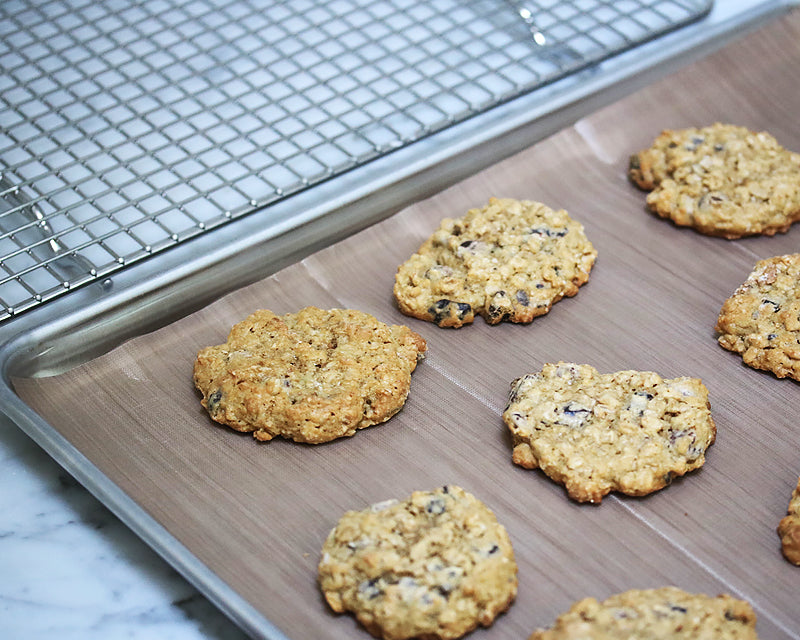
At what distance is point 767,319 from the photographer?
187 cm

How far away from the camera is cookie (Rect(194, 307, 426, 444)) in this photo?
167cm

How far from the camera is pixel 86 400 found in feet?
5.74

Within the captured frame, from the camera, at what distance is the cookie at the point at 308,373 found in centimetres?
167

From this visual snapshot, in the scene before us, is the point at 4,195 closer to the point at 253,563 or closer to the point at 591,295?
the point at 253,563

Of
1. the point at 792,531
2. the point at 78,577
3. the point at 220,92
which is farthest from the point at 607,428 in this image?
the point at 220,92

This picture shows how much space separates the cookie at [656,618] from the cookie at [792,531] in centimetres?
14

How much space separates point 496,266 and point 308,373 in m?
0.46

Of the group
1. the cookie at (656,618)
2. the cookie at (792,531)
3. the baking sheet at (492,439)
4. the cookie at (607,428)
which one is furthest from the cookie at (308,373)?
the cookie at (792,531)

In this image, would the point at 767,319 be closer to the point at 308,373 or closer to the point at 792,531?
the point at 792,531

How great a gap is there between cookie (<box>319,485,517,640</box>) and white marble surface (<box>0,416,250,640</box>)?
0.22 meters

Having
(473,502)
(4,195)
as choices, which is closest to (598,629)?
(473,502)

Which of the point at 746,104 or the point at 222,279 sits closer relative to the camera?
the point at 222,279

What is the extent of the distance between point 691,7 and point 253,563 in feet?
6.65

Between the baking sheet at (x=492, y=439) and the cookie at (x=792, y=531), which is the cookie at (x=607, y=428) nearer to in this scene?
the baking sheet at (x=492, y=439)
